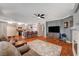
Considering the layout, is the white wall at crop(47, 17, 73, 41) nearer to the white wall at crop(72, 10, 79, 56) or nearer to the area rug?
the white wall at crop(72, 10, 79, 56)

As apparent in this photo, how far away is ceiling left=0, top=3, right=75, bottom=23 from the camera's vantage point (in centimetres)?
141

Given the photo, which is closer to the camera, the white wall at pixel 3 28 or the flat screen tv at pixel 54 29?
the white wall at pixel 3 28

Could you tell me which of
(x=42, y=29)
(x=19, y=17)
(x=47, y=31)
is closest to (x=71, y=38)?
(x=47, y=31)

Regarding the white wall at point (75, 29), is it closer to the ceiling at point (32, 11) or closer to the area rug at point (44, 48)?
the ceiling at point (32, 11)

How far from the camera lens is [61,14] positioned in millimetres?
1518

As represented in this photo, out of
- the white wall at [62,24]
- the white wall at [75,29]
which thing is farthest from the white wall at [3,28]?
the white wall at [75,29]

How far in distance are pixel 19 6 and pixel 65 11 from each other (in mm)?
835

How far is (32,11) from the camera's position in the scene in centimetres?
151

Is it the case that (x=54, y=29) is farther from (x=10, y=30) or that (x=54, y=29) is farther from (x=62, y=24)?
(x=10, y=30)

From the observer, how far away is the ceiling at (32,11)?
1.41m

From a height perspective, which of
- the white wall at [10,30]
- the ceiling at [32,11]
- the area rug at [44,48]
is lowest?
the area rug at [44,48]

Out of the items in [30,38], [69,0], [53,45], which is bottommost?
[53,45]

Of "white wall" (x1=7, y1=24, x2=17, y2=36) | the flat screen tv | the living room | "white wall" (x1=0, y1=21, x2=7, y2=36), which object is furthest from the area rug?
"white wall" (x1=0, y1=21, x2=7, y2=36)

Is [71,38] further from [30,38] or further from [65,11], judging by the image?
[30,38]
